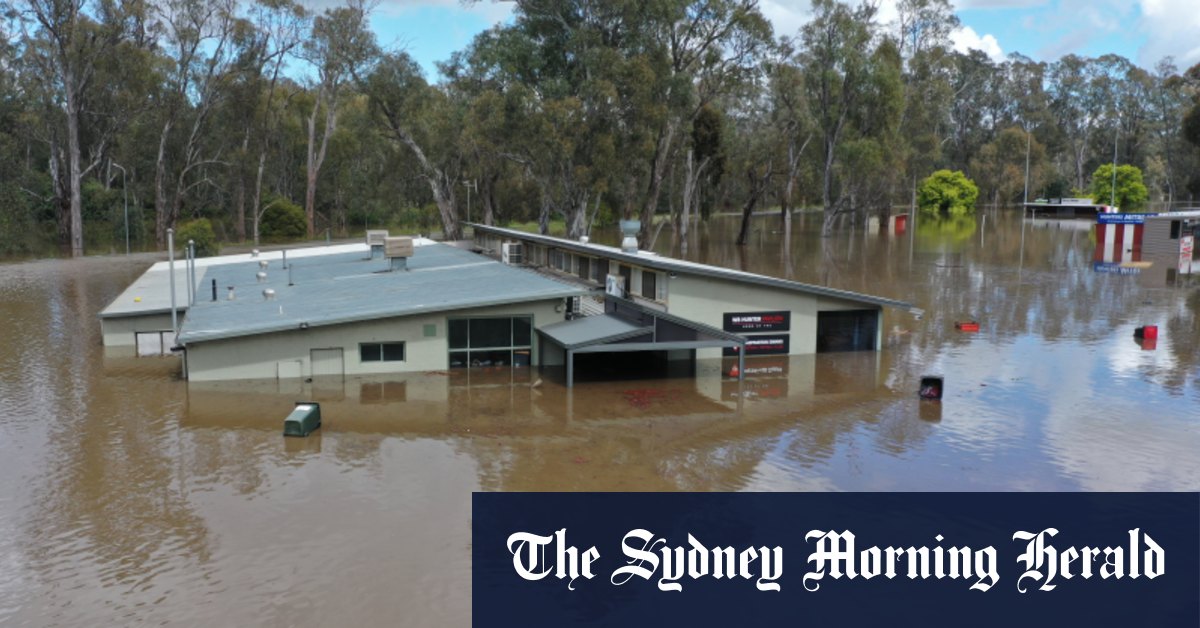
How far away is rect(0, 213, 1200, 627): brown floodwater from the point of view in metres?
13.9

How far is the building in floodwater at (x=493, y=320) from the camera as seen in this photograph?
25.9 meters

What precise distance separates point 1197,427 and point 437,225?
268 ft

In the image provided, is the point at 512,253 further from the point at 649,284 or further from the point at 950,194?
the point at 950,194

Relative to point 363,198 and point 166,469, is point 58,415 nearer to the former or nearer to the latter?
point 166,469

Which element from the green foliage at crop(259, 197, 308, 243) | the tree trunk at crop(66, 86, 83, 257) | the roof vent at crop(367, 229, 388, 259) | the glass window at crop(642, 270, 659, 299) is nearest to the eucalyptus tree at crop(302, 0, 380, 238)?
the green foliage at crop(259, 197, 308, 243)

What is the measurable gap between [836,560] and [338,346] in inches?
650

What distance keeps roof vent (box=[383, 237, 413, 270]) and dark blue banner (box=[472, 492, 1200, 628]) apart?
20.3 metres

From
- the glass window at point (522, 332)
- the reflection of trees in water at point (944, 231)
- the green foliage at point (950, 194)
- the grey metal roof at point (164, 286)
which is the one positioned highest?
the green foliage at point (950, 194)

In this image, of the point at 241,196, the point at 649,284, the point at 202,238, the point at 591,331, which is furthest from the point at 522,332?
the point at 241,196

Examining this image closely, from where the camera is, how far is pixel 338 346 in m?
26.7

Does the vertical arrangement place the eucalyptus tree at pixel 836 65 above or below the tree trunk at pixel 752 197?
above

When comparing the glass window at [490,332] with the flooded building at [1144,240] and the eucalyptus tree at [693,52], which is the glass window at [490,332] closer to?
the eucalyptus tree at [693,52]

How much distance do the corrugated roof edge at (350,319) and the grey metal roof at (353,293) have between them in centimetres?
3

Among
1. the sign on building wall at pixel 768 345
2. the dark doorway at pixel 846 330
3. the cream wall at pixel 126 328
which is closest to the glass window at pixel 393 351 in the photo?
the cream wall at pixel 126 328
